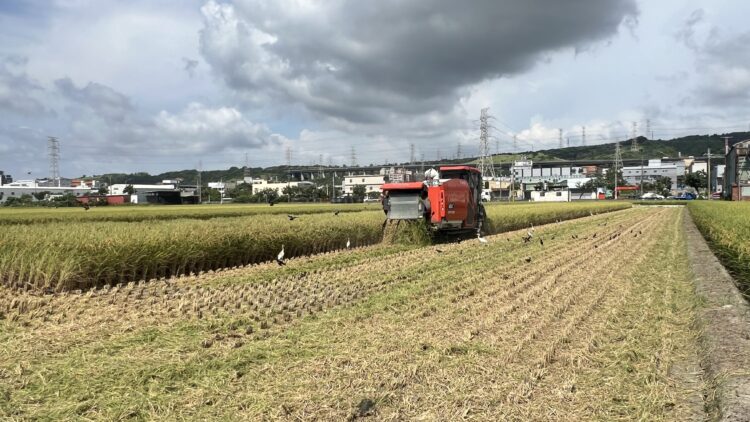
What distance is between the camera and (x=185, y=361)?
4.71 m

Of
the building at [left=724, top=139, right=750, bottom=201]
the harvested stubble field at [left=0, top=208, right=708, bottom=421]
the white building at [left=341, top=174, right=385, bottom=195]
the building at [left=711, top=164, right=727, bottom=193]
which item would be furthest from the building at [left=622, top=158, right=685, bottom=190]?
the harvested stubble field at [left=0, top=208, right=708, bottom=421]

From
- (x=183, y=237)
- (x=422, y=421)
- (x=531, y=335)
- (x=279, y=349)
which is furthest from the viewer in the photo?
(x=183, y=237)

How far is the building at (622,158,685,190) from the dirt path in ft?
560

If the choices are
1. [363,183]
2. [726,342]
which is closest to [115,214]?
[726,342]

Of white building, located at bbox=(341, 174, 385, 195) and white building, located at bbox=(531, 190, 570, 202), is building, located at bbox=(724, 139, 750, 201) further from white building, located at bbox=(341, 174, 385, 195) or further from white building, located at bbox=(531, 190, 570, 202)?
white building, located at bbox=(341, 174, 385, 195)

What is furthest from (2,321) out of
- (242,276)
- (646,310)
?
(646,310)

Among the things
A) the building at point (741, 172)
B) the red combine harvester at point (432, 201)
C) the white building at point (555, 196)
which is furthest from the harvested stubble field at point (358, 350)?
the white building at point (555, 196)

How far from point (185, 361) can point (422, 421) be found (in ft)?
8.03

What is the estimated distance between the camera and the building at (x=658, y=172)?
160925 millimetres

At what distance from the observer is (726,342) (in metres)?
5.10

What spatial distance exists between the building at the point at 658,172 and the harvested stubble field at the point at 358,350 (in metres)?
173

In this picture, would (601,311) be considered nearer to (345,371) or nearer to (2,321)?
(345,371)

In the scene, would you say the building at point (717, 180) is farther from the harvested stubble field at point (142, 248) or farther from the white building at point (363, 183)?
the harvested stubble field at point (142, 248)

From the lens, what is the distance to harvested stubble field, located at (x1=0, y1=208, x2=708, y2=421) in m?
3.88
